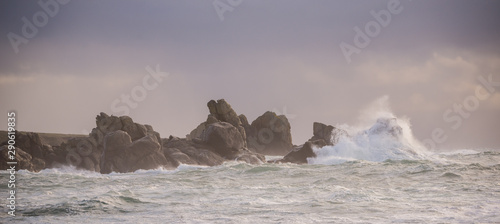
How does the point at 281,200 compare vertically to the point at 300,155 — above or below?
below

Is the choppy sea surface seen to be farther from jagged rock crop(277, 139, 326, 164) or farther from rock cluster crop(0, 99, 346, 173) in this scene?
jagged rock crop(277, 139, 326, 164)

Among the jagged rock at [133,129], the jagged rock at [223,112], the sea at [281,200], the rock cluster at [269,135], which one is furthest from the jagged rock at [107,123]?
the rock cluster at [269,135]

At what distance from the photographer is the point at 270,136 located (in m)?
73.6

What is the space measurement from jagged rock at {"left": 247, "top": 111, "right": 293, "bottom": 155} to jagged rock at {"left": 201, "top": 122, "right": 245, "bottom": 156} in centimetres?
2786

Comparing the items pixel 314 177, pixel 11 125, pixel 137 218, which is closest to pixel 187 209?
pixel 137 218

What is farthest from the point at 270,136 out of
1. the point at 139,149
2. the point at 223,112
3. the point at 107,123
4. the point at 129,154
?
the point at 129,154

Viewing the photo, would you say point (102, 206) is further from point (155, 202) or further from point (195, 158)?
point (195, 158)

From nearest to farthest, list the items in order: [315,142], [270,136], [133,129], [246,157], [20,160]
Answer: [20,160] < [246,157] < [133,129] < [315,142] < [270,136]

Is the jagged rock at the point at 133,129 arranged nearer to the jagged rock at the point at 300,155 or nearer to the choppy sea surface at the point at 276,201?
the jagged rock at the point at 300,155

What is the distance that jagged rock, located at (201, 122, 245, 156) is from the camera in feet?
146

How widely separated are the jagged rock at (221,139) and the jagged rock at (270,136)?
91.4 feet

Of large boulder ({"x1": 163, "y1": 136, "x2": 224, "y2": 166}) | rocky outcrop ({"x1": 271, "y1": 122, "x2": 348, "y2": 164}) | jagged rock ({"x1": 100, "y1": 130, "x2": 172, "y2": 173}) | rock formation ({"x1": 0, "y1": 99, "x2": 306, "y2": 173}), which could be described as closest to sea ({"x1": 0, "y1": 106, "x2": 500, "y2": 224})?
jagged rock ({"x1": 100, "y1": 130, "x2": 172, "y2": 173})

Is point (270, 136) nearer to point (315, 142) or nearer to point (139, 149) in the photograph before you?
point (315, 142)

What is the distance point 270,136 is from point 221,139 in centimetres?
2969
